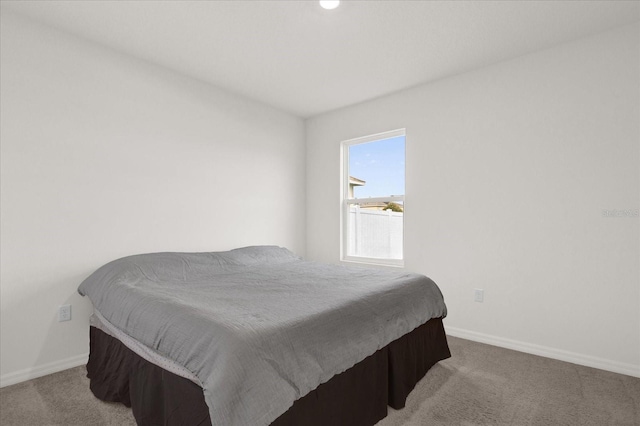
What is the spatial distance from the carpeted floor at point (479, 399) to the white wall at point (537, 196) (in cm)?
41

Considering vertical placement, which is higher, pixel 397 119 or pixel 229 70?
pixel 229 70

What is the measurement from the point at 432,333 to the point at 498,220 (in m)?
1.24

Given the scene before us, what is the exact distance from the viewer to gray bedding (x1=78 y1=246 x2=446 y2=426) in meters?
1.24

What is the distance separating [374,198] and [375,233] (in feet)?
1.36

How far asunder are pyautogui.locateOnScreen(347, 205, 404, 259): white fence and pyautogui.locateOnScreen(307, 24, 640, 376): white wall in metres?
0.24

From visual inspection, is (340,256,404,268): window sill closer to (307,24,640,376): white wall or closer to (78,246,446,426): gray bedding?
(307,24,640,376): white wall

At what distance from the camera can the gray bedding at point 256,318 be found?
4.06 feet

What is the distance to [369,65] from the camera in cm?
300

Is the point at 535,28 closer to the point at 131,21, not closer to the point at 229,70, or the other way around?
the point at 229,70

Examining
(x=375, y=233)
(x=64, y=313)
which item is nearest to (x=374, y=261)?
(x=375, y=233)

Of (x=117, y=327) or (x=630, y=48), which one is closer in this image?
(x=117, y=327)

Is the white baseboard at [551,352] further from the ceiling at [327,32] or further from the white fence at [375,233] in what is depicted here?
the ceiling at [327,32]

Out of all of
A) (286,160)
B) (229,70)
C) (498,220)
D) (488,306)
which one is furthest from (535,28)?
(286,160)

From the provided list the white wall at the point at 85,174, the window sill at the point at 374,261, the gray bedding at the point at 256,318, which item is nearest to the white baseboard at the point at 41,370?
the white wall at the point at 85,174
